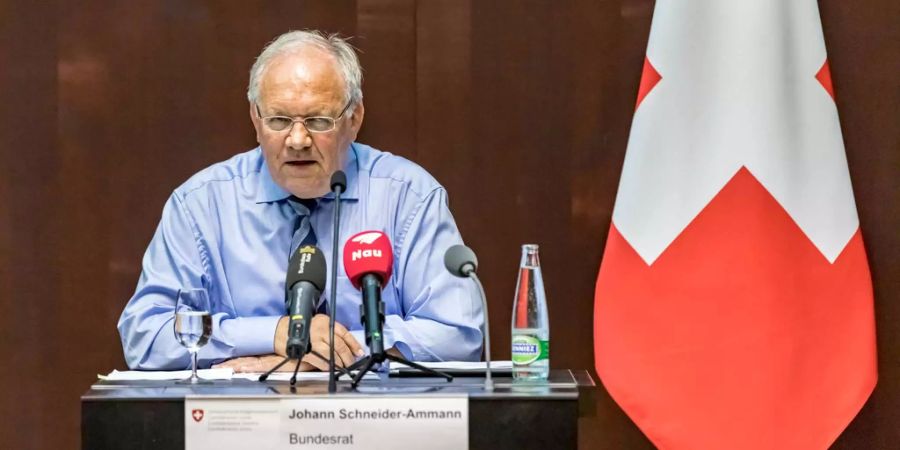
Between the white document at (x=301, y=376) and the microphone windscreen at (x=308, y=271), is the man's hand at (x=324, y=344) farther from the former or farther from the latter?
the microphone windscreen at (x=308, y=271)

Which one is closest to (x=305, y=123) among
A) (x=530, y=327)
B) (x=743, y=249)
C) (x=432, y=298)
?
(x=432, y=298)

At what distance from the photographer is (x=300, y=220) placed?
9.60 feet

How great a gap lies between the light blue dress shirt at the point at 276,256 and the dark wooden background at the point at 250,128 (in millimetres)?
638

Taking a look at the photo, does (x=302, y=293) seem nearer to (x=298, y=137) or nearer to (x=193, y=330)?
(x=193, y=330)

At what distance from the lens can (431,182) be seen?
3.02 meters

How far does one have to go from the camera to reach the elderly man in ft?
8.93

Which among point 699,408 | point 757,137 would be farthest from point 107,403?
point 757,137

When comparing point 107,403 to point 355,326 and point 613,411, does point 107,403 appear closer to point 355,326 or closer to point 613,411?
point 355,326

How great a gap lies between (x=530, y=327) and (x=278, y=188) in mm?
1010

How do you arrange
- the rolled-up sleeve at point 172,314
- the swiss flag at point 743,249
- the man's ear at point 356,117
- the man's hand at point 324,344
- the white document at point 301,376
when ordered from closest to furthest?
1. the white document at point 301,376
2. the man's hand at point 324,344
3. the rolled-up sleeve at point 172,314
4. the man's ear at point 356,117
5. the swiss flag at point 743,249

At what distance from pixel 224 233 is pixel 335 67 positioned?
535 millimetres

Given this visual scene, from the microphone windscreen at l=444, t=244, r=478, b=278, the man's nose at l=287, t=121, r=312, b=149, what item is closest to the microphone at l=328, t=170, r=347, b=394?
the microphone windscreen at l=444, t=244, r=478, b=278

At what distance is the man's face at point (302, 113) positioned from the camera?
281 cm

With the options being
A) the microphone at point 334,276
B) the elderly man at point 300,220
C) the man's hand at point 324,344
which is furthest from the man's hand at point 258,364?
the microphone at point 334,276
